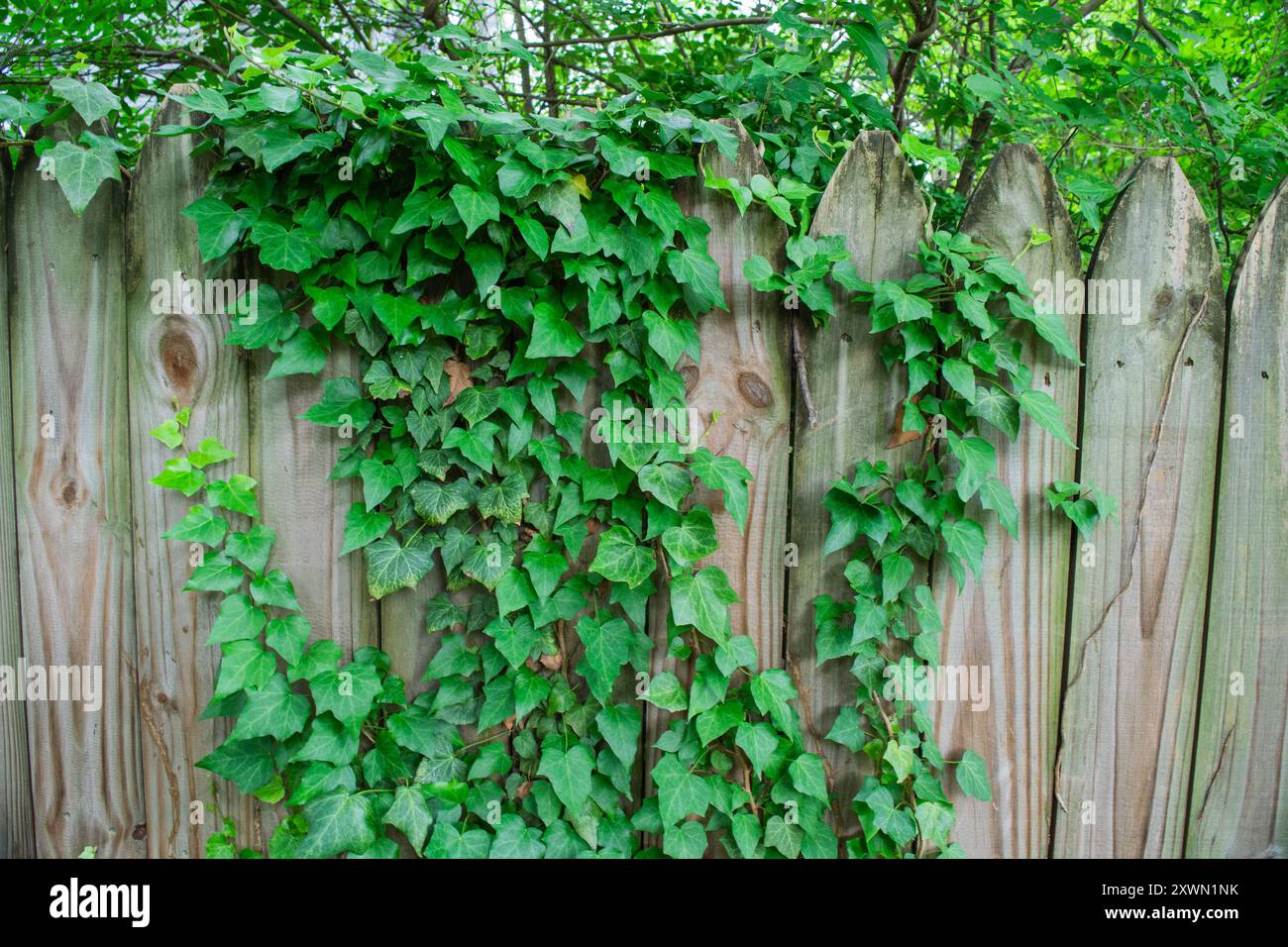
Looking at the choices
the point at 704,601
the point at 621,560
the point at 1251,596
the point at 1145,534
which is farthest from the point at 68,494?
the point at 1251,596

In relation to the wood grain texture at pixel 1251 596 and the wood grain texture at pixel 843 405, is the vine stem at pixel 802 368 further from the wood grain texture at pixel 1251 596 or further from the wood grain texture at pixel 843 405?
the wood grain texture at pixel 1251 596

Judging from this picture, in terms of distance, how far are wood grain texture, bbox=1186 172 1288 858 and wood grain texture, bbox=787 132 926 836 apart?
0.77m

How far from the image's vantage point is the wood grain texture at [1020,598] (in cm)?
174

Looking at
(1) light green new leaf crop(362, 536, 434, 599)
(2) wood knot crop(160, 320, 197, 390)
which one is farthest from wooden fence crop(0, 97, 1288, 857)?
(1) light green new leaf crop(362, 536, 434, 599)

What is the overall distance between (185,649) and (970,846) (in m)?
1.95

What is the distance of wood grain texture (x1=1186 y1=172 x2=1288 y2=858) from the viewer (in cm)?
176

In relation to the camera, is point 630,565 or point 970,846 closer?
point 630,565

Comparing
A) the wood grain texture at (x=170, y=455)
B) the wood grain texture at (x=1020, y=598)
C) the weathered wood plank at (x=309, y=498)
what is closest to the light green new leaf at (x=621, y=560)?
the weathered wood plank at (x=309, y=498)

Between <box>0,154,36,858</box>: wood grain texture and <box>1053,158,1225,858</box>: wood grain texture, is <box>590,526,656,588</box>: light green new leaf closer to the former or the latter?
<box>1053,158,1225,858</box>: wood grain texture

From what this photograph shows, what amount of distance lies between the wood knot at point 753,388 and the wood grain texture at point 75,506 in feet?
4.62

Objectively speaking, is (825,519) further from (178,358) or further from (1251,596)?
(178,358)
